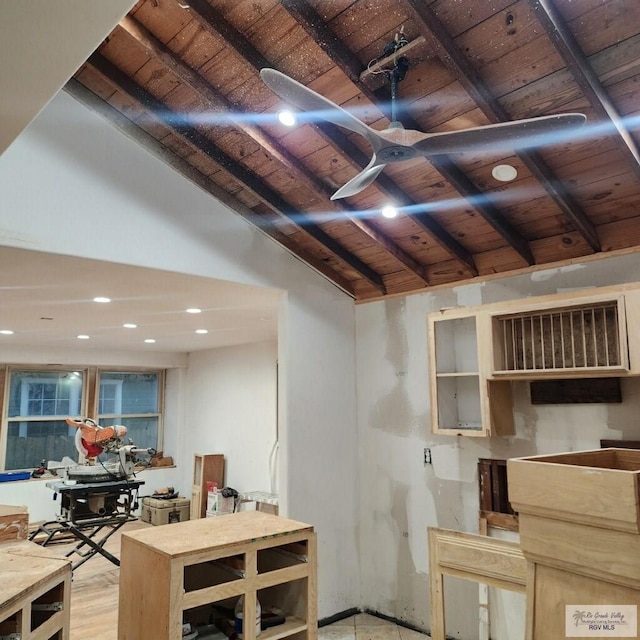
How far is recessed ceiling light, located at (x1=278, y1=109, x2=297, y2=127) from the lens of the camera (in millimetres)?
2803

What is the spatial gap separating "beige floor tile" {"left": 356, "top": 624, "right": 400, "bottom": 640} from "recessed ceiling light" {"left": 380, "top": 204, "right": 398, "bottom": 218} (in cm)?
283

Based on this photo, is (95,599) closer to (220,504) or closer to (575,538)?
(220,504)

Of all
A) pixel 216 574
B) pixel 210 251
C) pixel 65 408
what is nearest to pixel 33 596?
pixel 216 574

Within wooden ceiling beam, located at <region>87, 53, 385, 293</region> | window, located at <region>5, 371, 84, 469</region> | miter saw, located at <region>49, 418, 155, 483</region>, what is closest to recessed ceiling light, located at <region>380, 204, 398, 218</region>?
wooden ceiling beam, located at <region>87, 53, 385, 293</region>

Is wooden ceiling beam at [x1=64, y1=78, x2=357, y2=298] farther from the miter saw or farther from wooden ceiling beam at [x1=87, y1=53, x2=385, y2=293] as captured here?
the miter saw

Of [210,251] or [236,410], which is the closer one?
[210,251]

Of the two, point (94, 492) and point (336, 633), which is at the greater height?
point (94, 492)

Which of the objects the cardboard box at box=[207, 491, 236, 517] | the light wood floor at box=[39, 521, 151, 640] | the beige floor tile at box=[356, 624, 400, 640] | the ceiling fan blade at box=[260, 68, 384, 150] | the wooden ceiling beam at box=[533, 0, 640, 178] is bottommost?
the light wood floor at box=[39, 521, 151, 640]

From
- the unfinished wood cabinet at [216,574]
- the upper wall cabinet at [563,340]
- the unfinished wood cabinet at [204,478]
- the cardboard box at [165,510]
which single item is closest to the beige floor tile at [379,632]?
the unfinished wood cabinet at [216,574]

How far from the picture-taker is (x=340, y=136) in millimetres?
2883

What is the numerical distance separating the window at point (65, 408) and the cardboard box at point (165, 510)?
1.12m

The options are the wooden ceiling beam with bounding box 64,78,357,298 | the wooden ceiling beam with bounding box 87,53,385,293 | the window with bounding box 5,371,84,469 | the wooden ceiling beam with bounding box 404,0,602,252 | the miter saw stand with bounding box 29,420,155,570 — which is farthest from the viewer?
the window with bounding box 5,371,84,469

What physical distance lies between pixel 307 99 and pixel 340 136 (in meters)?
1.13

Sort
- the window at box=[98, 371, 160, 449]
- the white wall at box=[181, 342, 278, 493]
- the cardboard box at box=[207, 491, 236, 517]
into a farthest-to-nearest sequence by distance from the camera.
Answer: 1. the window at box=[98, 371, 160, 449]
2. the white wall at box=[181, 342, 278, 493]
3. the cardboard box at box=[207, 491, 236, 517]
